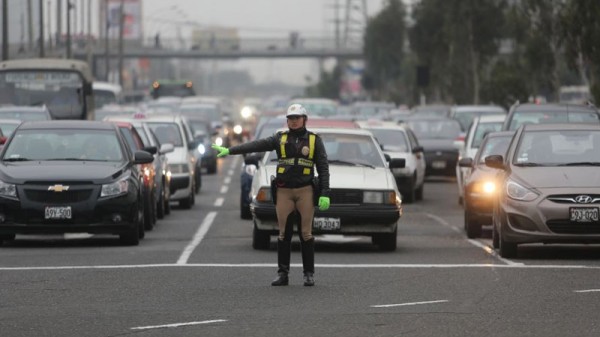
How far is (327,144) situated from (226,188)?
58.5ft

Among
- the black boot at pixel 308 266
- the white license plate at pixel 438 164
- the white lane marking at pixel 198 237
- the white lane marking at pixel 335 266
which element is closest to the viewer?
the black boot at pixel 308 266

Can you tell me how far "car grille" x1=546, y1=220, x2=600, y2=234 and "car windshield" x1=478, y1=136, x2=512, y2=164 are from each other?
21.7 ft

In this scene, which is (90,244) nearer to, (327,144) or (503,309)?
(327,144)

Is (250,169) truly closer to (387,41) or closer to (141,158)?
(141,158)

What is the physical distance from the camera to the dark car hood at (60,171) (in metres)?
21.2

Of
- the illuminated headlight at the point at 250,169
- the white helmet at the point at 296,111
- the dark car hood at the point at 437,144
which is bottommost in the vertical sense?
the dark car hood at the point at 437,144

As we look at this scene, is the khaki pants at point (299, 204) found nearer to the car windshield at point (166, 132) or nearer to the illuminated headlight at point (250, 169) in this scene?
the illuminated headlight at point (250, 169)

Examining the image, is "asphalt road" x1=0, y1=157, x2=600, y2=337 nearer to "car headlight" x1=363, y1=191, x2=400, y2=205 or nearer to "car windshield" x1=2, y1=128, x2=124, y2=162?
"car headlight" x1=363, y1=191, x2=400, y2=205

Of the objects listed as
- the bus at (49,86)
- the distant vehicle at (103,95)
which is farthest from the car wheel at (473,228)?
the distant vehicle at (103,95)

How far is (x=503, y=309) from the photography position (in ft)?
45.8

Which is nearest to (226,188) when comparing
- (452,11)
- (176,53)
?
(452,11)

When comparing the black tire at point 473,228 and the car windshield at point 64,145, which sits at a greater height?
the car windshield at point 64,145

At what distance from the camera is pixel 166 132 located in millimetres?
34469

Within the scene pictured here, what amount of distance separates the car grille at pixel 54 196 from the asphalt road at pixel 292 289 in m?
0.57
